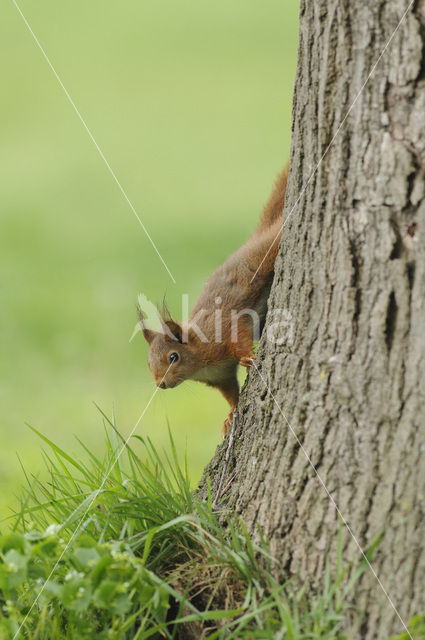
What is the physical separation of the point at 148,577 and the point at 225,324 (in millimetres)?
1299

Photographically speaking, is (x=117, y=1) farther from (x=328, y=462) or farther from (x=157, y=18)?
(x=328, y=462)

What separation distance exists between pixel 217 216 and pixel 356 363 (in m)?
4.91

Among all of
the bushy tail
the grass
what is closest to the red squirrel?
the bushy tail

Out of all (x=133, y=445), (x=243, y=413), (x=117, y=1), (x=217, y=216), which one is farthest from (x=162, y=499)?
(x=117, y=1)

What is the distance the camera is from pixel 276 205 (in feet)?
9.76

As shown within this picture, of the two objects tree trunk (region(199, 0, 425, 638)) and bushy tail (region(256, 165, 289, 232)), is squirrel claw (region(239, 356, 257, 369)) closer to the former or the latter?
bushy tail (region(256, 165, 289, 232))

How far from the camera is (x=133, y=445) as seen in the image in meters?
4.25

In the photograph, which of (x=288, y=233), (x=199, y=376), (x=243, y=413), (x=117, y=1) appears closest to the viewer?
(x=288, y=233)

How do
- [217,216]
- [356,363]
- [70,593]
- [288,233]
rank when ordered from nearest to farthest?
[70,593] < [356,363] < [288,233] < [217,216]

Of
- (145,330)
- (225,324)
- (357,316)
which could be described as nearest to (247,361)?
(225,324)

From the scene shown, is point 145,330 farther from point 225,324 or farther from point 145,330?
point 225,324

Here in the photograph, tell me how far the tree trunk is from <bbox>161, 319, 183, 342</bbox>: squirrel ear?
3.07 ft

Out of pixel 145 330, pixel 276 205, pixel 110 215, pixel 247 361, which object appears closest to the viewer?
pixel 247 361

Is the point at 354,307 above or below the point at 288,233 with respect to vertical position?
below
